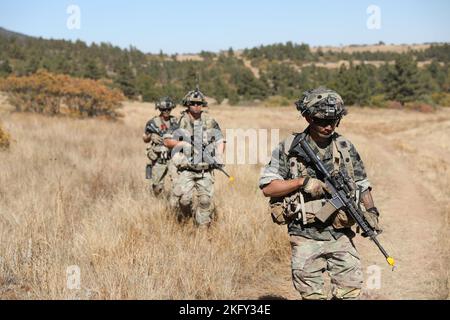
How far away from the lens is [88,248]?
13.3 feet

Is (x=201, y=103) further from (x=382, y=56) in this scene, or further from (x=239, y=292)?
(x=382, y=56)

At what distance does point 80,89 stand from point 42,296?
17199mm

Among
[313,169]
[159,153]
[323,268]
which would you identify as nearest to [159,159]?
[159,153]

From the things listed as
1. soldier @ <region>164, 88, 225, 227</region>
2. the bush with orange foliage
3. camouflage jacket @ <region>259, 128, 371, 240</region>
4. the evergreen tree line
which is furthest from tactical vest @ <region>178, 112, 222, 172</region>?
the evergreen tree line

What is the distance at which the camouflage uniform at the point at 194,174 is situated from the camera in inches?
201

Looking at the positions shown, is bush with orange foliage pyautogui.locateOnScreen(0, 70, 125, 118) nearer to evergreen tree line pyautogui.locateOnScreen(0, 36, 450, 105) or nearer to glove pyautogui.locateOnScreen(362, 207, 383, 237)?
evergreen tree line pyautogui.locateOnScreen(0, 36, 450, 105)

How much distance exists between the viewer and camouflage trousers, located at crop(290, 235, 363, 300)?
9.51ft

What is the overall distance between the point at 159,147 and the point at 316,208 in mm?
4284

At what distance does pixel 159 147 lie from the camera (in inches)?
269

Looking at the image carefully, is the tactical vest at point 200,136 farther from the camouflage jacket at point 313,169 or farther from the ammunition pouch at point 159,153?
the camouflage jacket at point 313,169

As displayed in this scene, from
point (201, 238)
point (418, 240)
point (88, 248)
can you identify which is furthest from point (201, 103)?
point (418, 240)

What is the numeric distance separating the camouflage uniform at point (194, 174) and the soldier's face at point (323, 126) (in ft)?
7.96

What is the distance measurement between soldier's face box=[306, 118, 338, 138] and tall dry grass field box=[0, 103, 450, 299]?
163 cm

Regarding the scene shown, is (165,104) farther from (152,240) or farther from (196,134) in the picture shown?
(152,240)
